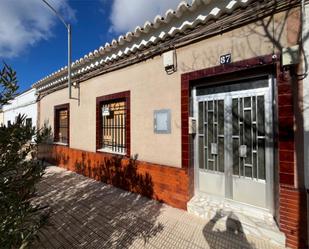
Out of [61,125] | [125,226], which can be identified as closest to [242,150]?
[125,226]

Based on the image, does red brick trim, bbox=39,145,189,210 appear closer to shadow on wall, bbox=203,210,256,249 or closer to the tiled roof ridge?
shadow on wall, bbox=203,210,256,249

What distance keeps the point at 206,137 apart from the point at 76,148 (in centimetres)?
581

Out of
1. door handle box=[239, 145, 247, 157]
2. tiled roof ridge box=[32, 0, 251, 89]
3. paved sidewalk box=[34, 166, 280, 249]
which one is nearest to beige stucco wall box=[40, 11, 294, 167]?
tiled roof ridge box=[32, 0, 251, 89]

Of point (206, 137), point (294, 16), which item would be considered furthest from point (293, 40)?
point (206, 137)

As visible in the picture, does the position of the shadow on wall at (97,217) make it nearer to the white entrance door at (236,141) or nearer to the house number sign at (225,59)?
the white entrance door at (236,141)

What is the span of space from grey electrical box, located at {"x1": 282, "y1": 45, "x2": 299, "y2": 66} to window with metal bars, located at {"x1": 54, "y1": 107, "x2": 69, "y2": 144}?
834 cm

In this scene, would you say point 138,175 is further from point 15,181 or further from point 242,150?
point 15,181

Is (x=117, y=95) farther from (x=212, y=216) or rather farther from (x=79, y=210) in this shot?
(x=212, y=216)

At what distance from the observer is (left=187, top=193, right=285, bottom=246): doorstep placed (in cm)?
336

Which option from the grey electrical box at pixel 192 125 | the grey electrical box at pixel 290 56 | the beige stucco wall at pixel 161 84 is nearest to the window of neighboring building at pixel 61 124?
the beige stucco wall at pixel 161 84

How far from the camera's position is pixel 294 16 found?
127 inches

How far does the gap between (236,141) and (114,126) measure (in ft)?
13.3

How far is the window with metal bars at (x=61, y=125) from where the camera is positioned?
31.8ft

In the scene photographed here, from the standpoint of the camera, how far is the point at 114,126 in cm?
695
